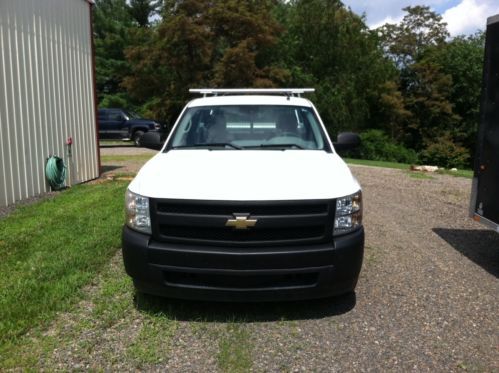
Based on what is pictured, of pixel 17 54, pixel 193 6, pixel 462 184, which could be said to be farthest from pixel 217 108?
pixel 193 6

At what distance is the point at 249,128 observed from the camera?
5.58 metres

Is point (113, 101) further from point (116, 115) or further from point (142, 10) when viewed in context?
point (116, 115)

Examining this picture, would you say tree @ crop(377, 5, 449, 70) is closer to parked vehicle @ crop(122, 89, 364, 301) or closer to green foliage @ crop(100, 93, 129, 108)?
green foliage @ crop(100, 93, 129, 108)

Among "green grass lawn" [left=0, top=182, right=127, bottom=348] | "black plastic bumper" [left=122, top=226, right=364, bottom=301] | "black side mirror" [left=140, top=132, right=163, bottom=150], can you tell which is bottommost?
"green grass lawn" [left=0, top=182, right=127, bottom=348]

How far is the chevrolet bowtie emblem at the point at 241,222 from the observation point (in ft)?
12.7

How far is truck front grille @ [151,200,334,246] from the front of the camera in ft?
12.8

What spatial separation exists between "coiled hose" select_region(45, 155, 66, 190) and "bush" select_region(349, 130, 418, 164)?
25.1 meters

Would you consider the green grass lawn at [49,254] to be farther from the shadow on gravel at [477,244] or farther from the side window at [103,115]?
the side window at [103,115]

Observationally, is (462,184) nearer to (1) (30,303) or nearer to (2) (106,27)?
(1) (30,303)

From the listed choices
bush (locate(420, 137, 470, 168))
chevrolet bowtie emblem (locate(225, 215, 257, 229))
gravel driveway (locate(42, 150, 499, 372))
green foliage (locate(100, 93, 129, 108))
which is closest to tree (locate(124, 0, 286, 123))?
bush (locate(420, 137, 470, 168))

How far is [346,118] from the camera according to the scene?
102 ft

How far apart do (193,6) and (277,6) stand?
11.0 metres

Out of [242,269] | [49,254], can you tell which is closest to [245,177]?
[242,269]

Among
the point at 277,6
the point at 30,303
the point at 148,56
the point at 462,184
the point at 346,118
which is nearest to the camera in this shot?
the point at 30,303
